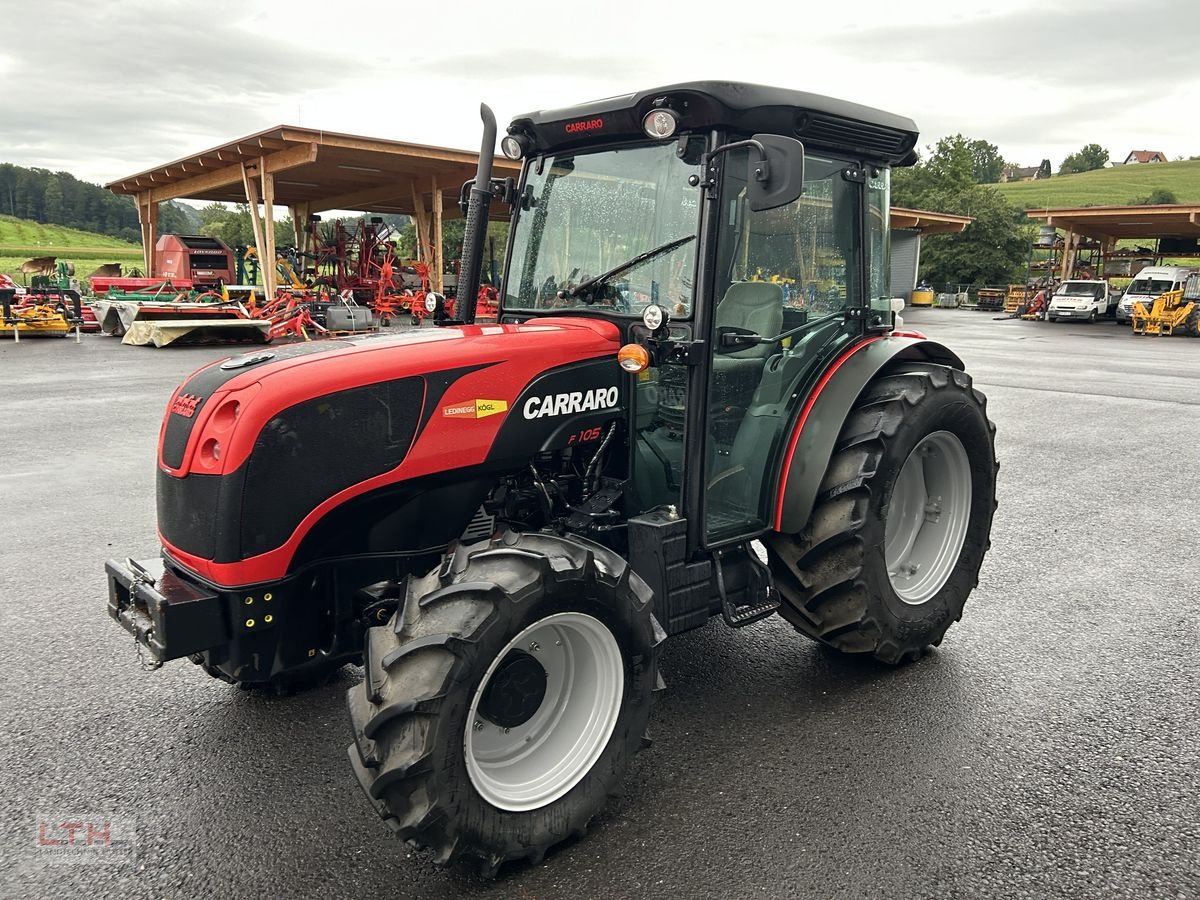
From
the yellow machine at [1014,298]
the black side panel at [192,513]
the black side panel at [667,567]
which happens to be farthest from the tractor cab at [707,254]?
the yellow machine at [1014,298]

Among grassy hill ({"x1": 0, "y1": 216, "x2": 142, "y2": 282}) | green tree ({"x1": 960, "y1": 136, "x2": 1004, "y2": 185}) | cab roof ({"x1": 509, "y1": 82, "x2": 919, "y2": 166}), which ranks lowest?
cab roof ({"x1": 509, "y1": 82, "x2": 919, "y2": 166})

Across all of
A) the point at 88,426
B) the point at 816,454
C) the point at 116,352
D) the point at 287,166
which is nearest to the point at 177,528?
the point at 816,454

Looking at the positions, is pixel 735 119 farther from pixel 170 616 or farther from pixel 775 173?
pixel 170 616

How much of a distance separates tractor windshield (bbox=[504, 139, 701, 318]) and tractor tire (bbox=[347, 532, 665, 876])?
1000 mm

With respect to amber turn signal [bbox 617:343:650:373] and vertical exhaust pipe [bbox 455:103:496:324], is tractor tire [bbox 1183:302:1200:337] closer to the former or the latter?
vertical exhaust pipe [bbox 455:103:496:324]

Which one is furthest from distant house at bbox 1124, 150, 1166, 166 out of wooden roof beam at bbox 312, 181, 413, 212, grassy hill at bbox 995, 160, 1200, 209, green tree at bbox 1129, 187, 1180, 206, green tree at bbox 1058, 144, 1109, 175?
wooden roof beam at bbox 312, 181, 413, 212

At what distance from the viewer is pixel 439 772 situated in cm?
218

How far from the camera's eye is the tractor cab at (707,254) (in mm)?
2885

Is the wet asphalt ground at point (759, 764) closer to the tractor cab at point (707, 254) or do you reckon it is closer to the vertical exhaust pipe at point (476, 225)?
the tractor cab at point (707, 254)

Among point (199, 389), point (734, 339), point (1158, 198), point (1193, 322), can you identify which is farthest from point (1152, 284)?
point (1158, 198)

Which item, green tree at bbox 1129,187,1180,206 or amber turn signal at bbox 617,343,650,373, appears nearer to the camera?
amber turn signal at bbox 617,343,650,373

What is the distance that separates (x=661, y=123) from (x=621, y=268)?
0.52 metres

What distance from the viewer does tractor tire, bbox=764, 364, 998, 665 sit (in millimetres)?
3264

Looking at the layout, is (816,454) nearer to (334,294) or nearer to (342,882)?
(342,882)
